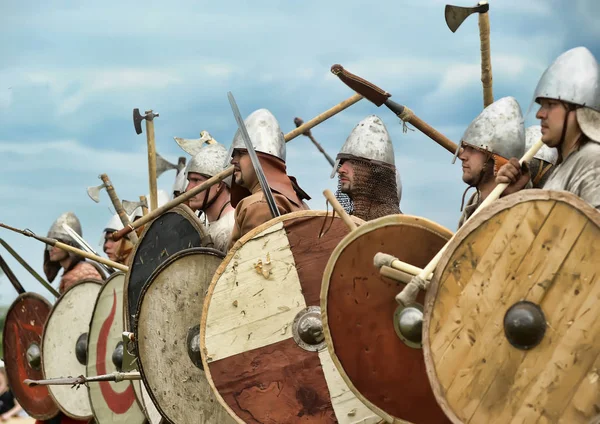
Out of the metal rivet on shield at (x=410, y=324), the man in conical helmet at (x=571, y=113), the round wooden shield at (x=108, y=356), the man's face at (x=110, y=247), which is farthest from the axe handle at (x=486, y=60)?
the man's face at (x=110, y=247)

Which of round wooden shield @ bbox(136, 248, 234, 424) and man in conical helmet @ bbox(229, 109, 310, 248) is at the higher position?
man in conical helmet @ bbox(229, 109, 310, 248)

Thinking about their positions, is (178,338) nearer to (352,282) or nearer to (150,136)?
(352,282)

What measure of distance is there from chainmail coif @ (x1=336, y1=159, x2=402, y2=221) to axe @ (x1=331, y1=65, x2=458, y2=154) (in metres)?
1.32

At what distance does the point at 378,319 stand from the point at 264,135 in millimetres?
2147

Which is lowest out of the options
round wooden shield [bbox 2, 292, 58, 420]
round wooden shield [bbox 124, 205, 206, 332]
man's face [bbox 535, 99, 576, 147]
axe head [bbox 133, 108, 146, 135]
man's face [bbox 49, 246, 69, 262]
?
round wooden shield [bbox 2, 292, 58, 420]

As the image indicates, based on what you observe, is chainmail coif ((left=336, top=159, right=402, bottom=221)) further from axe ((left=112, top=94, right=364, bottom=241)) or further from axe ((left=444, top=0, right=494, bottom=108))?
axe ((left=444, top=0, right=494, bottom=108))

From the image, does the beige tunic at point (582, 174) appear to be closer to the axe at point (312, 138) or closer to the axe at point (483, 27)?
the axe at point (483, 27)

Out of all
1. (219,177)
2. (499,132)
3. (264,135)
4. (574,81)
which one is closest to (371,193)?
(264,135)

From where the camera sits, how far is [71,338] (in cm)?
934

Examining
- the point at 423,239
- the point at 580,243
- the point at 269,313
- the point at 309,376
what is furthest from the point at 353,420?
the point at 580,243

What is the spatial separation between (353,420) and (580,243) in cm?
197

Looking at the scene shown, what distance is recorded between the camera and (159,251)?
766cm

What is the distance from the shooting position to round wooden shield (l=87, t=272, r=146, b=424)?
839 cm

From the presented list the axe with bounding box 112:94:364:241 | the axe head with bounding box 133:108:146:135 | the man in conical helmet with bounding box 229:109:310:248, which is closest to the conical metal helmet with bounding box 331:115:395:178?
the axe with bounding box 112:94:364:241
